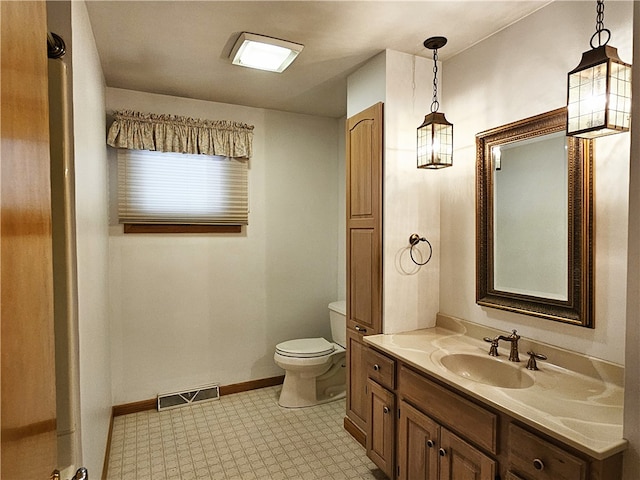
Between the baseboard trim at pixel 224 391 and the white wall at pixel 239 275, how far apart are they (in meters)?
0.04

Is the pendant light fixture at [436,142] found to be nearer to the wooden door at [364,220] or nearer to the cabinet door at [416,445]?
the wooden door at [364,220]

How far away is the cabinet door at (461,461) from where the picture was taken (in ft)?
4.97

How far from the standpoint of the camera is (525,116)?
1.99 meters

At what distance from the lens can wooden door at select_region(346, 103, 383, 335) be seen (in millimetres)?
2438

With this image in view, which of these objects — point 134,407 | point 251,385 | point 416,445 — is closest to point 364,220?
point 416,445

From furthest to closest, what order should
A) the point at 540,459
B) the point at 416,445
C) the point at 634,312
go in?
the point at 416,445
the point at 540,459
the point at 634,312

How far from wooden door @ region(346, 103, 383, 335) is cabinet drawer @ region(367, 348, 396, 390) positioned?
231mm

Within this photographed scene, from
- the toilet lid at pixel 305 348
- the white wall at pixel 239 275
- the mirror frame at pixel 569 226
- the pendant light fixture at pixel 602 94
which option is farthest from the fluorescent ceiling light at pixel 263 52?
the toilet lid at pixel 305 348

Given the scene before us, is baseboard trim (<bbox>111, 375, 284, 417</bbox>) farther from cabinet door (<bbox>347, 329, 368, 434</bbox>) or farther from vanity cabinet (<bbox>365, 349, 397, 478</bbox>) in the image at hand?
vanity cabinet (<bbox>365, 349, 397, 478</bbox>)

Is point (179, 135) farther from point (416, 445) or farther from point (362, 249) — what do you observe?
point (416, 445)

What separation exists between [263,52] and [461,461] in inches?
93.4

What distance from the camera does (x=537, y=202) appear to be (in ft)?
6.33

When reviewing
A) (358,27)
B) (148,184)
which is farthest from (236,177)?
(358,27)

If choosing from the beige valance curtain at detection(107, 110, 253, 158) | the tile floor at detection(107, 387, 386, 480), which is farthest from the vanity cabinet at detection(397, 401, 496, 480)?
the beige valance curtain at detection(107, 110, 253, 158)
